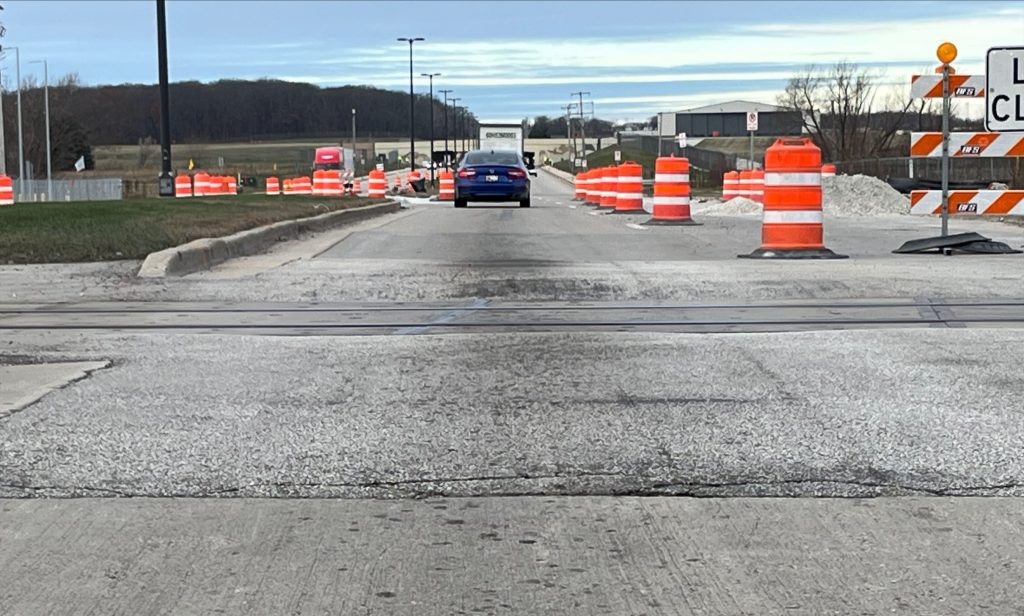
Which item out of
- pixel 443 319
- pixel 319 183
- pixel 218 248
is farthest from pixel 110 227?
pixel 319 183

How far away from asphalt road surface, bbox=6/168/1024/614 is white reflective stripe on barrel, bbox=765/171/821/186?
4.31m

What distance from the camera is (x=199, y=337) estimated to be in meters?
8.70

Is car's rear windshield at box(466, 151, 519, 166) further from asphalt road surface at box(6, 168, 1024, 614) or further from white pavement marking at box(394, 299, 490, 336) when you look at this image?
asphalt road surface at box(6, 168, 1024, 614)

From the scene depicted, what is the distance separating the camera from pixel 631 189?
28.8 metres

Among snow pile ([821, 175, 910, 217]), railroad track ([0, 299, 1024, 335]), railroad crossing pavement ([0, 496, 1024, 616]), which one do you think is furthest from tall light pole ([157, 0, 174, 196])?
railroad crossing pavement ([0, 496, 1024, 616])

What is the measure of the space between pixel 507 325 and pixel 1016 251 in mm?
7649

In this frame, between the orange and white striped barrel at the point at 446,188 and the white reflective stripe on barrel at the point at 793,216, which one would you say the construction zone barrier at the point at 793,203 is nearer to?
the white reflective stripe on barrel at the point at 793,216

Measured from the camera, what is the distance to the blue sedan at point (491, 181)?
114ft

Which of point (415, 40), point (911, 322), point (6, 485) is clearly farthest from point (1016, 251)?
point (415, 40)

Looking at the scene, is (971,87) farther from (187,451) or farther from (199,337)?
(187,451)

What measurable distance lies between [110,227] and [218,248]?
2.64 meters

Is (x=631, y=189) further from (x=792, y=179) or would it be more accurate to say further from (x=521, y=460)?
(x=521, y=460)

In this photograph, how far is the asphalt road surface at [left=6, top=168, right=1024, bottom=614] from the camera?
422 centimetres

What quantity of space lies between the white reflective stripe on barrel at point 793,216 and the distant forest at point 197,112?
298 ft
